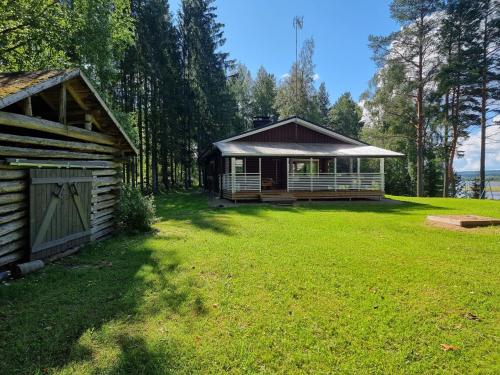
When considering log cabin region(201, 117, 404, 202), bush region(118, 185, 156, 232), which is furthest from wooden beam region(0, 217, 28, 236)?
log cabin region(201, 117, 404, 202)

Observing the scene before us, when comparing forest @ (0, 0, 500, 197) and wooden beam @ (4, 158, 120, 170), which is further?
forest @ (0, 0, 500, 197)

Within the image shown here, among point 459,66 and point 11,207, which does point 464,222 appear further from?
point 459,66

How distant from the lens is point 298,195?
1811 cm

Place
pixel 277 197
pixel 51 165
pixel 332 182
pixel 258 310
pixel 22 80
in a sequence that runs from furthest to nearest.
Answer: pixel 332 182 < pixel 277 197 < pixel 51 165 < pixel 22 80 < pixel 258 310

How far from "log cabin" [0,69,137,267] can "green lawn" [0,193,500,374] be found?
67 centimetres

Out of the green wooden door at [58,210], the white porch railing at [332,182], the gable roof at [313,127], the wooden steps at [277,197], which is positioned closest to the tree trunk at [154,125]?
the gable roof at [313,127]

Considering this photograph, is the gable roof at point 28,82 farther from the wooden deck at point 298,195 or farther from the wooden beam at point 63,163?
the wooden deck at point 298,195

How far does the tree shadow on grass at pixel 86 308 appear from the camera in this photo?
317 centimetres

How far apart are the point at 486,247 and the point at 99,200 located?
997cm

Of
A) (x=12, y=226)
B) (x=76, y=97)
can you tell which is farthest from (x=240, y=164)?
(x=12, y=226)

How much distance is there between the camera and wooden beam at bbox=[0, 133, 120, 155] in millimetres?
5383

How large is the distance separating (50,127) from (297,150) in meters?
14.5

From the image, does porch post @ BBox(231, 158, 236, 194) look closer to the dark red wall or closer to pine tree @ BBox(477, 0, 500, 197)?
the dark red wall

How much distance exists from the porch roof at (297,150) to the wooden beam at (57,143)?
8.27 meters
